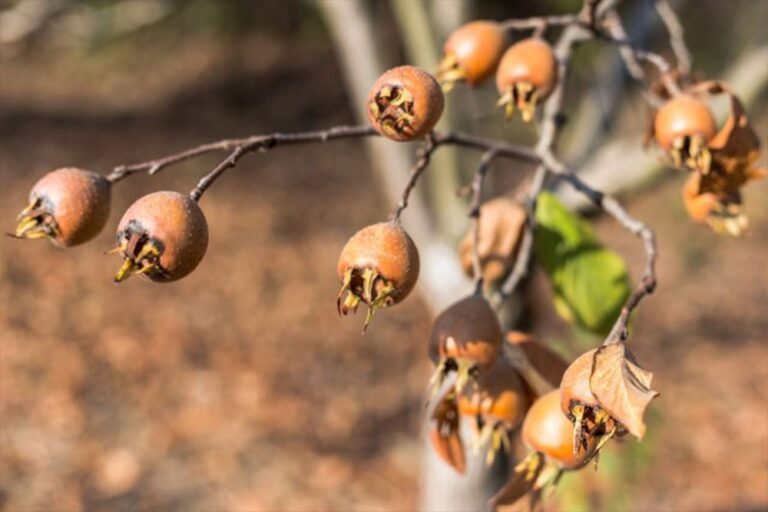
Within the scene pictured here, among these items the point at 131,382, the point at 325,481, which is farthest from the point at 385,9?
the point at 325,481

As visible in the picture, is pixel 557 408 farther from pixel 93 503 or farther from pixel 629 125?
pixel 629 125

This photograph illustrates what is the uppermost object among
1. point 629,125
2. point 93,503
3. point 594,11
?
point 629,125

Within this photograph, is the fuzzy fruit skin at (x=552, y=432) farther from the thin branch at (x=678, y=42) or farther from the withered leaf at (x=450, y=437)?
the thin branch at (x=678, y=42)

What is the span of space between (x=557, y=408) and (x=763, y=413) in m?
5.49

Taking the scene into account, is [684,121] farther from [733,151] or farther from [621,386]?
[621,386]

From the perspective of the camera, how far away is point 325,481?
5.07 m

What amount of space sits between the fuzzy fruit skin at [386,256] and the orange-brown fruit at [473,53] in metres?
0.38

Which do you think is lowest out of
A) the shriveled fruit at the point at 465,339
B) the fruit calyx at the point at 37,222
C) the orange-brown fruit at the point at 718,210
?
the shriveled fruit at the point at 465,339

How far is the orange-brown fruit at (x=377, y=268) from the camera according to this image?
1065 millimetres

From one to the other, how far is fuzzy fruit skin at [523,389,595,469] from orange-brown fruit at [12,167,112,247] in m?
0.60

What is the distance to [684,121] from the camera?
129 centimetres

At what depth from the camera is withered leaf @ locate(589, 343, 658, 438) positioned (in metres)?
0.92

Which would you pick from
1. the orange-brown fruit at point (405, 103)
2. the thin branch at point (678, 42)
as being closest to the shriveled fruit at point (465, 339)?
the orange-brown fruit at point (405, 103)

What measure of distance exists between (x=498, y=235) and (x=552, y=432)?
0.43 m
